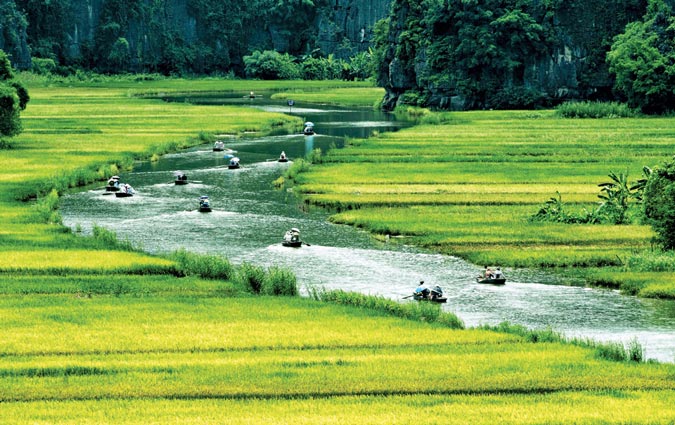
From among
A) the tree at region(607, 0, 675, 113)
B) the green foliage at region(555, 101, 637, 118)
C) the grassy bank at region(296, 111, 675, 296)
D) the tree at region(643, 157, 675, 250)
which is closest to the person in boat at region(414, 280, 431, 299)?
the grassy bank at region(296, 111, 675, 296)

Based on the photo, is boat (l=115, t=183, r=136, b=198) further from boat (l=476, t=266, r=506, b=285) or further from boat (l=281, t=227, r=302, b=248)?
boat (l=476, t=266, r=506, b=285)

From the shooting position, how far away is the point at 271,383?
21047 mm

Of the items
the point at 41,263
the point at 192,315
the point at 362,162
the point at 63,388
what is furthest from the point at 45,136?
the point at 63,388

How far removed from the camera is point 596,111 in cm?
9750

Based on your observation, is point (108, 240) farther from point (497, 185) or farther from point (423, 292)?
point (497, 185)

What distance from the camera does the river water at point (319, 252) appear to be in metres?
27.9

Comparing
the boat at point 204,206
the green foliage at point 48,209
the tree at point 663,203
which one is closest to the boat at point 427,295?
the tree at point 663,203

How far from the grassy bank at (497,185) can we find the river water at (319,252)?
5.29 feet

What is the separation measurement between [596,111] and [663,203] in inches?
2524

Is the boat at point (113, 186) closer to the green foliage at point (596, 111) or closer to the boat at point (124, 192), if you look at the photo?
the boat at point (124, 192)

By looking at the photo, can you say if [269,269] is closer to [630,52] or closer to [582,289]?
[582,289]

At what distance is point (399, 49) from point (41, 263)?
89.0 metres

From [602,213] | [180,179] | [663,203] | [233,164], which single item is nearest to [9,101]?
[233,164]

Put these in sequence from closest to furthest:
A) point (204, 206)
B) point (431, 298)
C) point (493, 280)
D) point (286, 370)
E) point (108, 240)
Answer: point (286, 370), point (431, 298), point (493, 280), point (108, 240), point (204, 206)
